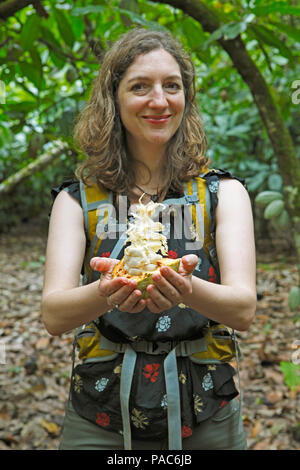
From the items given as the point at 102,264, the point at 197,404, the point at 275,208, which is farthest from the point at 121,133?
the point at 275,208

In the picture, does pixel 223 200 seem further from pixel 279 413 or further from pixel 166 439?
pixel 279 413

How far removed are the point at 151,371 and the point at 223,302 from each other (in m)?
0.27

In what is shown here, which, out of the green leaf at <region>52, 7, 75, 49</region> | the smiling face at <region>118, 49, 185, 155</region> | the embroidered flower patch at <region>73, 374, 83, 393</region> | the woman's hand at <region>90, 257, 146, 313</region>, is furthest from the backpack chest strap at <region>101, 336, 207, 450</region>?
the green leaf at <region>52, 7, 75, 49</region>

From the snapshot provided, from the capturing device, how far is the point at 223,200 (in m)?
1.21

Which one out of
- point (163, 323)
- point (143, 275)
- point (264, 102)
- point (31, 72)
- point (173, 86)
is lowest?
point (163, 323)

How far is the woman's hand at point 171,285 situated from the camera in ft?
2.97

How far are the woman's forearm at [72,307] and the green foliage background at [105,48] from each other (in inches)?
23.6

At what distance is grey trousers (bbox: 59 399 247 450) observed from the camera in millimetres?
1169

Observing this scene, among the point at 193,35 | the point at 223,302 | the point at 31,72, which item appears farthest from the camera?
the point at 193,35

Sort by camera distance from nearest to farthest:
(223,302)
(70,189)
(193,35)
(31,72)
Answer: (223,302)
(70,189)
(31,72)
(193,35)

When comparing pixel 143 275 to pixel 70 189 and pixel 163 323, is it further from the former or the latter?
pixel 70 189

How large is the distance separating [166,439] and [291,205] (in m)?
1.29

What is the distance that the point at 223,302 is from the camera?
104 centimetres

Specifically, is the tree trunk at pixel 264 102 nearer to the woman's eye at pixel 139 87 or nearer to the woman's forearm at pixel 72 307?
the woman's eye at pixel 139 87
